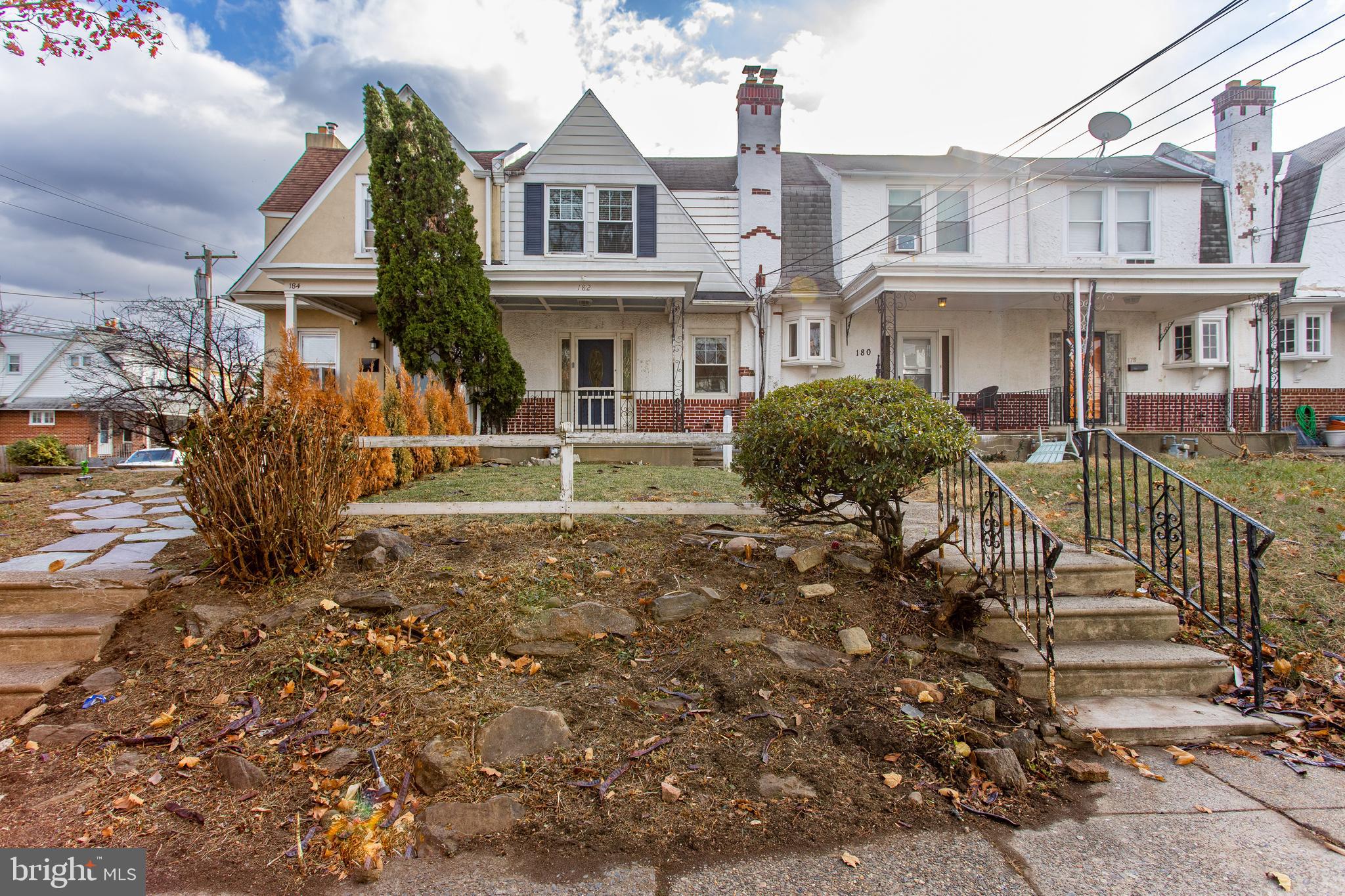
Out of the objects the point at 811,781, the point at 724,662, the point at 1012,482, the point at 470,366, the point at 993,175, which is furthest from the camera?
the point at 993,175

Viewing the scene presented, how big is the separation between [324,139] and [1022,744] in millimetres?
20102

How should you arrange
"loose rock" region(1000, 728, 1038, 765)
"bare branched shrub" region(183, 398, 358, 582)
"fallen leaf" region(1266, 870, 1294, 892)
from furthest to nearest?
"bare branched shrub" region(183, 398, 358, 582)
"loose rock" region(1000, 728, 1038, 765)
"fallen leaf" region(1266, 870, 1294, 892)

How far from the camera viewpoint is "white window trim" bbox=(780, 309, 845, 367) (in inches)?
586

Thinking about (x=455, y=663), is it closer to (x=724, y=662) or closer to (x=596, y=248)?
(x=724, y=662)

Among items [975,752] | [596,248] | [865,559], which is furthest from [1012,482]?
[596,248]

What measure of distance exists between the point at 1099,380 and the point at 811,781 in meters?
15.9

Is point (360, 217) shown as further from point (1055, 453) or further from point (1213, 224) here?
point (1213, 224)

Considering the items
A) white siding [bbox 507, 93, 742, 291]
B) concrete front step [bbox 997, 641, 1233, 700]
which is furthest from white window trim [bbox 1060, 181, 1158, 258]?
concrete front step [bbox 997, 641, 1233, 700]

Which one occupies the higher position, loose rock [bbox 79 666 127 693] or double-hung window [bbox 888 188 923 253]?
A: double-hung window [bbox 888 188 923 253]

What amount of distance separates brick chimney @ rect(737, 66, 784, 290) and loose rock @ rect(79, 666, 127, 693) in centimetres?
1373

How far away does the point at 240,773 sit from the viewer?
9.02 feet

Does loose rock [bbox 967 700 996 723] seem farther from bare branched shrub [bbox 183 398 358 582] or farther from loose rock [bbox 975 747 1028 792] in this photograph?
bare branched shrub [bbox 183 398 358 582]

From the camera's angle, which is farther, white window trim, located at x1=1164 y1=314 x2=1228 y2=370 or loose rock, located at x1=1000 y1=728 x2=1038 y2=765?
white window trim, located at x1=1164 y1=314 x2=1228 y2=370

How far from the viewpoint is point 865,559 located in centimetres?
467
